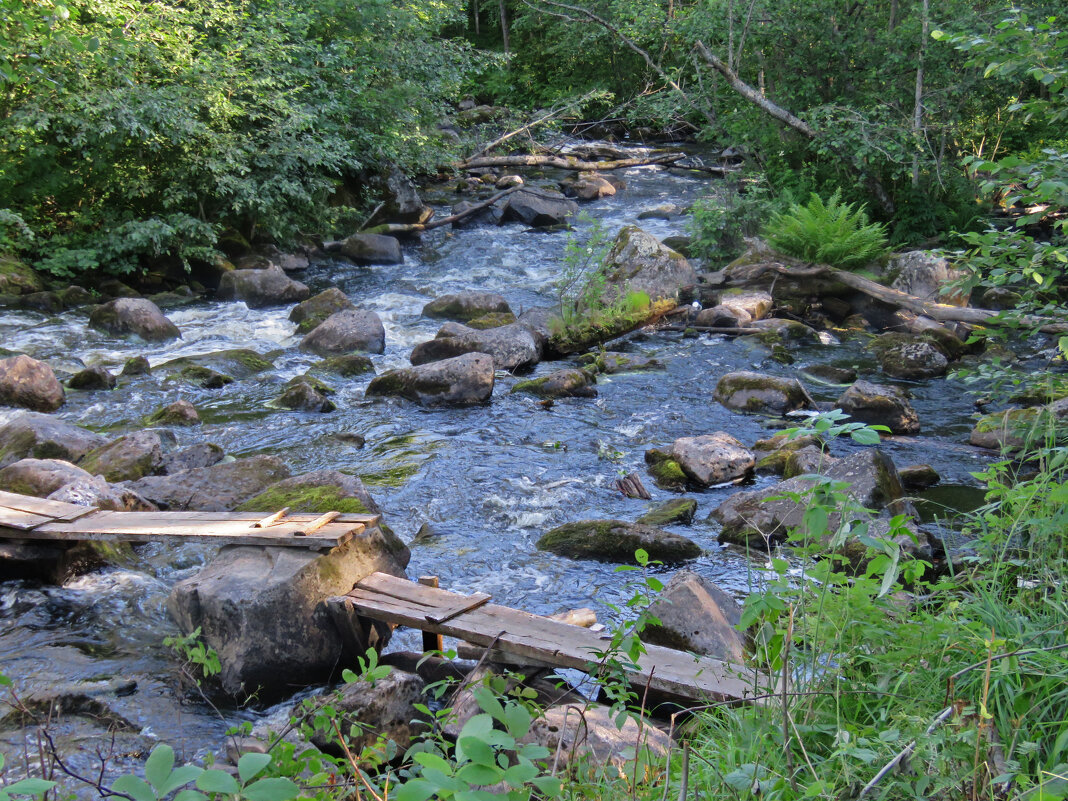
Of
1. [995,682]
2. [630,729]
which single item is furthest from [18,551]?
[995,682]

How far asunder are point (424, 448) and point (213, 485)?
1.89 meters

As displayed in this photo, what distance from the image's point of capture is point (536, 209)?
16.3 m

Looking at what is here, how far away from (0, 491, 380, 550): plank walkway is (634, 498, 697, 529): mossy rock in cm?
213

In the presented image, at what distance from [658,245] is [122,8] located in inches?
315

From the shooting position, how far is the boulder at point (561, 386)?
8.94m

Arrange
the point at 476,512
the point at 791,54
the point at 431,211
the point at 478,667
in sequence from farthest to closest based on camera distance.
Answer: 1. the point at 431,211
2. the point at 791,54
3. the point at 476,512
4. the point at 478,667

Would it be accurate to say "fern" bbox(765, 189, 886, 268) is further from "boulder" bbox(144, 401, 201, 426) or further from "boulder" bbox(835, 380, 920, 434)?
"boulder" bbox(144, 401, 201, 426)

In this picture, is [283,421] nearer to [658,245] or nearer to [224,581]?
[224,581]

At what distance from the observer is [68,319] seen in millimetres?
11047

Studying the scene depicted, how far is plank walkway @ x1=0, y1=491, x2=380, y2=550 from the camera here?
4812 millimetres

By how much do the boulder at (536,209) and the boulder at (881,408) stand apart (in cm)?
907

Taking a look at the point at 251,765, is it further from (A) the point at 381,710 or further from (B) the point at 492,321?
(B) the point at 492,321

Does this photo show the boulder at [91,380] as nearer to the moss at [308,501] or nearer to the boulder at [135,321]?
the boulder at [135,321]

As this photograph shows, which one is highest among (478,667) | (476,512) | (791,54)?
(791,54)
